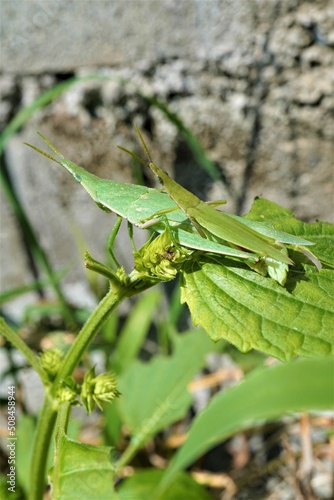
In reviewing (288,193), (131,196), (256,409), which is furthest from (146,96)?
(256,409)

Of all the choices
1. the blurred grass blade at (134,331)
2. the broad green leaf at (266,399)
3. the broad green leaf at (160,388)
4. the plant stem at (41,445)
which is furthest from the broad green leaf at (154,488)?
the broad green leaf at (266,399)

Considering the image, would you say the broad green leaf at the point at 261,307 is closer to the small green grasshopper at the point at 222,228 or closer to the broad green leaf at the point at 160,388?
the small green grasshopper at the point at 222,228

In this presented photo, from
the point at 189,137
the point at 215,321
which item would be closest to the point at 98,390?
the point at 215,321

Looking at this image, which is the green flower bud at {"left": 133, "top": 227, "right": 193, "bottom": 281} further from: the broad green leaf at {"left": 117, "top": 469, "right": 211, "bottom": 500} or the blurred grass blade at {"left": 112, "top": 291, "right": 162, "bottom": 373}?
the blurred grass blade at {"left": 112, "top": 291, "right": 162, "bottom": 373}

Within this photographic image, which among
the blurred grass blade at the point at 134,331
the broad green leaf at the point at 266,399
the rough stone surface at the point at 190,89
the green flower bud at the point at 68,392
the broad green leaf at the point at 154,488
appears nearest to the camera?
the broad green leaf at the point at 266,399

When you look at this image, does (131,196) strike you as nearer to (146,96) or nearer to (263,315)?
(263,315)
